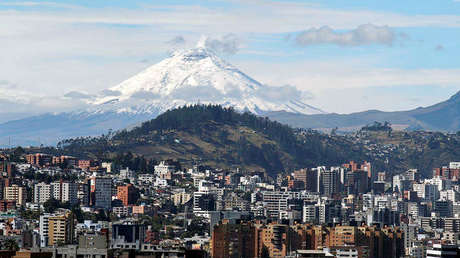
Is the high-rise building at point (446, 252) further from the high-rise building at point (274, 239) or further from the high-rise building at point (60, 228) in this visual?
the high-rise building at point (60, 228)

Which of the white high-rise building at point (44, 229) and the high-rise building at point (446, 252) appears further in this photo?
the white high-rise building at point (44, 229)

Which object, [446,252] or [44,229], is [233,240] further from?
[446,252]

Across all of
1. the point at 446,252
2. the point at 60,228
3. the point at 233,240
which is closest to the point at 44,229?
the point at 60,228

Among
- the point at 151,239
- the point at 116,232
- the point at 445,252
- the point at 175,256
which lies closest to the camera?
the point at 175,256

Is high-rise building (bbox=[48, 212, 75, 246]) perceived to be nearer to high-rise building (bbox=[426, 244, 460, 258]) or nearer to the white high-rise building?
the white high-rise building

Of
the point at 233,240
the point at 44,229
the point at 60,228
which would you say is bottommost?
the point at 233,240

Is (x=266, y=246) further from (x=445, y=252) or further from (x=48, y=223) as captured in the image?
(x=445, y=252)

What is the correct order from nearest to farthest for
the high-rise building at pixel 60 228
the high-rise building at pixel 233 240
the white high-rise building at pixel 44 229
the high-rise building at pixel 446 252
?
the high-rise building at pixel 446 252, the high-rise building at pixel 233 240, the white high-rise building at pixel 44 229, the high-rise building at pixel 60 228

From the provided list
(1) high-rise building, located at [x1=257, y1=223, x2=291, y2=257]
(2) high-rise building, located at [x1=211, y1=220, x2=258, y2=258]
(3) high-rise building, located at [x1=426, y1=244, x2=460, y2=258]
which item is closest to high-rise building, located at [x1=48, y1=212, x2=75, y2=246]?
(2) high-rise building, located at [x1=211, y1=220, x2=258, y2=258]

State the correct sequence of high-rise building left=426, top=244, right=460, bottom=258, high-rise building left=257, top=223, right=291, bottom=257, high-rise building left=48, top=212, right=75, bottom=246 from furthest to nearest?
high-rise building left=257, top=223, right=291, bottom=257, high-rise building left=48, top=212, right=75, bottom=246, high-rise building left=426, top=244, right=460, bottom=258

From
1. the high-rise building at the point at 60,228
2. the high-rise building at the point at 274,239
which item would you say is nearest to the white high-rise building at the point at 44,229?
the high-rise building at the point at 60,228

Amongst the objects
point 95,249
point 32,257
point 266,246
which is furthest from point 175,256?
point 266,246
